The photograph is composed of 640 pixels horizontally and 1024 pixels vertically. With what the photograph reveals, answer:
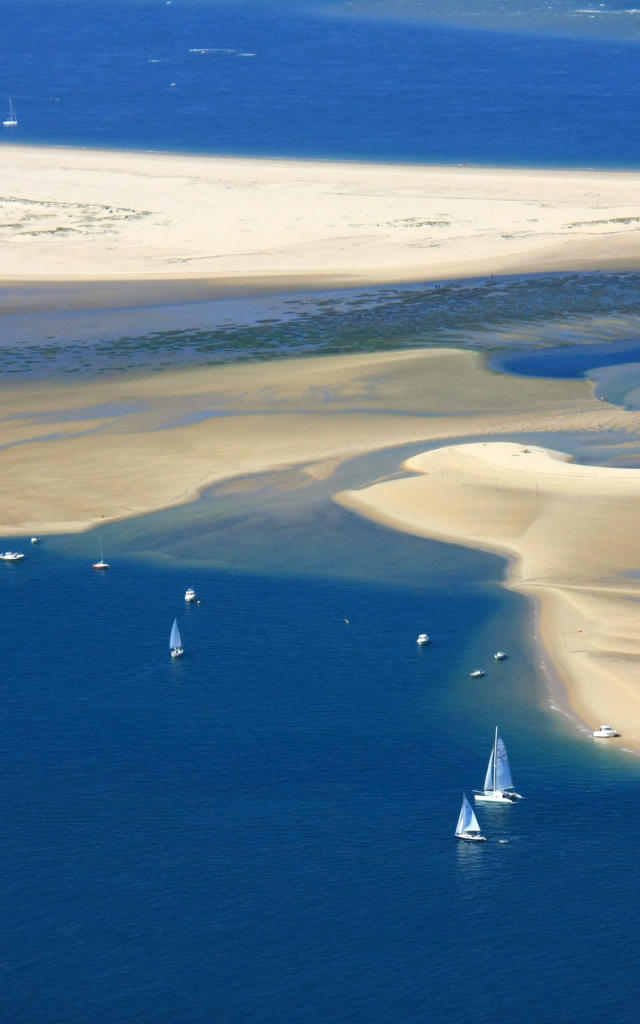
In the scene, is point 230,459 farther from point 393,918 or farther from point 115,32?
point 115,32

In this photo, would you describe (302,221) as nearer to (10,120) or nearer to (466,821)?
(10,120)

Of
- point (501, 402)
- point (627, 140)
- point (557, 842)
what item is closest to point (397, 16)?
point (627, 140)

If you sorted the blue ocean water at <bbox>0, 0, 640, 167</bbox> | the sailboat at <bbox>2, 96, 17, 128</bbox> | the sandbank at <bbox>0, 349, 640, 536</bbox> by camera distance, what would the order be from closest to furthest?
1. the sandbank at <bbox>0, 349, 640, 536</bbox>
2. the blue ocean water at <bbox>0, 0, 640, 167</bbox>
3. the sailboat at <bbox>2, 96, 17, 128</bbox>

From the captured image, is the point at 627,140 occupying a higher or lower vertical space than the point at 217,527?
higher

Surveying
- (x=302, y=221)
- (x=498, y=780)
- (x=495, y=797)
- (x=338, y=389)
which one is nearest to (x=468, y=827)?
(x=495, y=797)

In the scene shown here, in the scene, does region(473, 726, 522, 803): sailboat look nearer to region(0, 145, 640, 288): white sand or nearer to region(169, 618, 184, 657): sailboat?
region(169, 618, 184, 657): sailboat

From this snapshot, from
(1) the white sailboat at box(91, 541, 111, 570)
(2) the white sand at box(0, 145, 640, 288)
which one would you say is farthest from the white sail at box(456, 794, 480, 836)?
(2) the white sand at box(0, 145, 640, 288)
